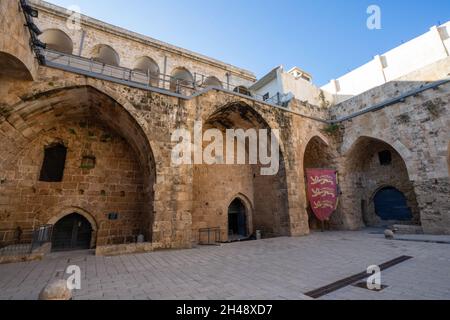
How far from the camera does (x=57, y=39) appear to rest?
11.1m

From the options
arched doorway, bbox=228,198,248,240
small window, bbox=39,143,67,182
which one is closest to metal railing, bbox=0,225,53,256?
small window, bbox=39,143,67,182

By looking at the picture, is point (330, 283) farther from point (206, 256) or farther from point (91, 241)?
point (91, 241)

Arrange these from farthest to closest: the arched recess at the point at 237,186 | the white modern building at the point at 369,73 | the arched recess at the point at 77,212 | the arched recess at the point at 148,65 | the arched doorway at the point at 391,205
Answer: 1. the white modern building at the point at 369,73
2. the arched recess at the point at 148,65
3. the arched doorway at the point at 391,205
4. the arched recess at the point at 237,186
5. the arched recess at the point at 77,212

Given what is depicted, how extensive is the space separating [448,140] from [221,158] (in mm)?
9578

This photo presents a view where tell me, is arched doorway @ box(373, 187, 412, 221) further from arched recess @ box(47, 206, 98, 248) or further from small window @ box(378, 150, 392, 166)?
arched recess @ box(47, 206, 98, 248)

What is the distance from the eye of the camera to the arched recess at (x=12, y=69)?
411 centimetres

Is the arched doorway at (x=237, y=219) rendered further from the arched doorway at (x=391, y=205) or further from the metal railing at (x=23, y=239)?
the arched doorway at (x=391, y=205)

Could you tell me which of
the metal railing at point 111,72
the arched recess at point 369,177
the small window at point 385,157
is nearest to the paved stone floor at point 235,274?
the metal railing at point 111,72

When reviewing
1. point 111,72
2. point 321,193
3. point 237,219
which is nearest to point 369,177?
point 321,193

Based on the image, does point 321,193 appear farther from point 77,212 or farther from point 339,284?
point 77,212

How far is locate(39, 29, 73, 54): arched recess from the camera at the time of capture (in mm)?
10664

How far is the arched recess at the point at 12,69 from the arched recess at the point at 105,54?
295 inches

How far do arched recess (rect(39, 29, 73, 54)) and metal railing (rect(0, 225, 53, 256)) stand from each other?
9.68m
